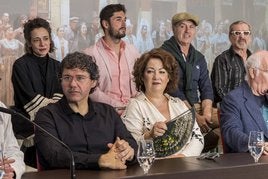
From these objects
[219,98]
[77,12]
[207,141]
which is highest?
[77,12]

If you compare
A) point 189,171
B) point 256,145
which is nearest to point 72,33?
point 256,145

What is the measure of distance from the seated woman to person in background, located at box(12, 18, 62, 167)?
25.9 inches

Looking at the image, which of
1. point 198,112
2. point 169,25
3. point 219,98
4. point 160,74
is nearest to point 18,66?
point 160,74

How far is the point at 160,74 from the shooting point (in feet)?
11.0

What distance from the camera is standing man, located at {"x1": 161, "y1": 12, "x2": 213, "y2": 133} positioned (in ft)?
14.2

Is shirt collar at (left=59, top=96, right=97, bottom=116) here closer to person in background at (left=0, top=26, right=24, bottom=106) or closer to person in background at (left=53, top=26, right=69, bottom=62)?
person in background at (left=0, top=26, right=24, bottom=106)

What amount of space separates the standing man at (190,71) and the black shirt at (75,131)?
144 cm

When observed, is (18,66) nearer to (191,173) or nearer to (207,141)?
(207,141)

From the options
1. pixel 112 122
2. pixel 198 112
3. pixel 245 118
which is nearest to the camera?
pixel 112 122

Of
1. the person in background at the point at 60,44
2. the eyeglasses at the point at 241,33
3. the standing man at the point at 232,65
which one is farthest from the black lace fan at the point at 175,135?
the person in background at the point at 60,44

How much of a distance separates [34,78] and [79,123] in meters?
1.12

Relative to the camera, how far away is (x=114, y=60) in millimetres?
4148

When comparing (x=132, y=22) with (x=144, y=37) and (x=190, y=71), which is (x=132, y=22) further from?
(x=190, y=71)

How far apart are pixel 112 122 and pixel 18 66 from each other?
1.22m
